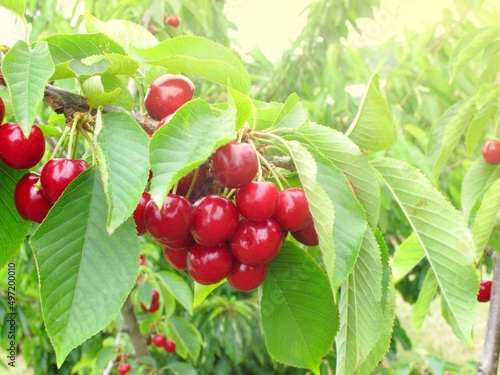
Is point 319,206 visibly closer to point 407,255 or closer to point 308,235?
point 308,235

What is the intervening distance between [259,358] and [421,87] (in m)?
1.98

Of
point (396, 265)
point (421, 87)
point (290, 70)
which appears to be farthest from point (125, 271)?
point (290, 70)

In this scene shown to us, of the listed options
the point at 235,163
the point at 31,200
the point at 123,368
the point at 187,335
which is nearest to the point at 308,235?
the point at 235,163

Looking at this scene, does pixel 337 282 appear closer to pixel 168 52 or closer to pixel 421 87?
pixel 168 52

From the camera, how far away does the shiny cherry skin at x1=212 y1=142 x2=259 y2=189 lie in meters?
0.69

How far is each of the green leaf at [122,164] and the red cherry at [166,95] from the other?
0.50 feet

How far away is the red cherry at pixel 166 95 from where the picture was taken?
2.84 ft

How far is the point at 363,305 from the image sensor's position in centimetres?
77

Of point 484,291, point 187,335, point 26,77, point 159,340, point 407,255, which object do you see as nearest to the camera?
point 26,77

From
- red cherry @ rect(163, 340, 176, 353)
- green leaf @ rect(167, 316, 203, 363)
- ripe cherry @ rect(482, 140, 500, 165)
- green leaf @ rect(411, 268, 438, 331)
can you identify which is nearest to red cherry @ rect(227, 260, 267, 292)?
green leaf @ rect(411, 268, 438, 331)

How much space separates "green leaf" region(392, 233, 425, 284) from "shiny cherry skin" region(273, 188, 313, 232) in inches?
30.4

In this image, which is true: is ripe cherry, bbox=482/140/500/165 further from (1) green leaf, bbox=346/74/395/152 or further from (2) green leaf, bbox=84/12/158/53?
(2) green leaf, bbox=84/12/158/53

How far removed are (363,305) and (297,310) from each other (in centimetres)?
11

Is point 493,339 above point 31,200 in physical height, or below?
below
